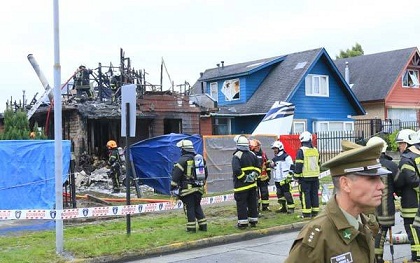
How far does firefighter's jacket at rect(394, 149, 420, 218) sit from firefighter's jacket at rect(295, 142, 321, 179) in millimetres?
4220

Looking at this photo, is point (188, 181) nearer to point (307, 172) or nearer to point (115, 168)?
point (307, 172)

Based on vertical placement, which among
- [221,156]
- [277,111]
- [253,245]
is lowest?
[253,245]

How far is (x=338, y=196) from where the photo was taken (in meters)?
2.76

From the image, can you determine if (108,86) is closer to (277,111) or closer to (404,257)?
(277,111)

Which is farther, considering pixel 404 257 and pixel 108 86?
pixel 108 86

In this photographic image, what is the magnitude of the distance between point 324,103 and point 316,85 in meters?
1.22

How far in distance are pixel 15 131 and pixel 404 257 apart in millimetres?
13865

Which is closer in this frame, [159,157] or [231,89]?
[159,157]

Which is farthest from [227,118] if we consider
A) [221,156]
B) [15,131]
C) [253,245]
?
[253,245]

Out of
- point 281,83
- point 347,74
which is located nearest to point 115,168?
point 281,83

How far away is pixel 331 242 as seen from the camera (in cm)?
253

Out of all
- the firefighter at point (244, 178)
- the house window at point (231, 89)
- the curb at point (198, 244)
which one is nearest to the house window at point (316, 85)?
the house window at point (231, 89)

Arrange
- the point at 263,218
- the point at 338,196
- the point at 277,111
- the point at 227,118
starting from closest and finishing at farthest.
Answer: the point at 338,196
the point at 263,218
the point at 277,111
the point at 227,118

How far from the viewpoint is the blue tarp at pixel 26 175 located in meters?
12.3
